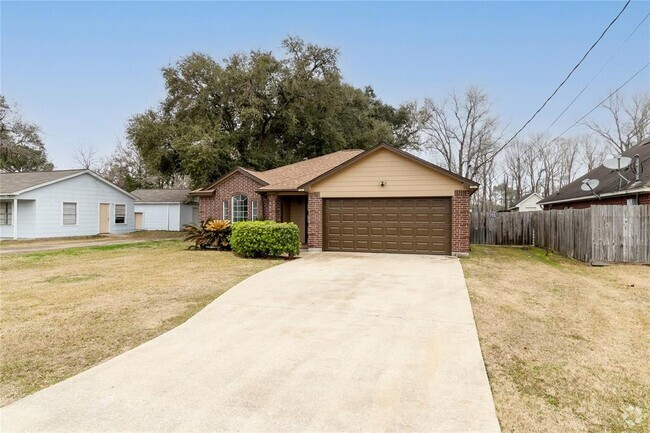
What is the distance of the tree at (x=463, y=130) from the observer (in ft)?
111

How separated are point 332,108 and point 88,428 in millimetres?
25334

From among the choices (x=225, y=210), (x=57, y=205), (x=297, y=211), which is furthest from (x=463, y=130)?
(x=57, y=205)

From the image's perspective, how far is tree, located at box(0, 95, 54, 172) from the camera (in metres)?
34.5

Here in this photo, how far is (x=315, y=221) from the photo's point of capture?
46.7 feet

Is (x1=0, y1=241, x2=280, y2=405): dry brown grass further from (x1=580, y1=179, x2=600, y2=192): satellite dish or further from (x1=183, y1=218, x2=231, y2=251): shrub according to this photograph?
(x1=580, y1=179, x2=600, y2=192): satellite dish

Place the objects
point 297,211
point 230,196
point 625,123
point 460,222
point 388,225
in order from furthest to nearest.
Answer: point 625,123 < point 230,196 < point 297,211 < point 388,225 < point 460,222

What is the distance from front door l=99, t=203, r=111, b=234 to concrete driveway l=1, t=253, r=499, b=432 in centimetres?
2124

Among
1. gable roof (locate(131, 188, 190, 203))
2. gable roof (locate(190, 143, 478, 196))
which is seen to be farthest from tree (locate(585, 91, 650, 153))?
gable roof (locate(131, 188, 190, 203))

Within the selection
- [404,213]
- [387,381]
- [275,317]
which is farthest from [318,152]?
[387,381]

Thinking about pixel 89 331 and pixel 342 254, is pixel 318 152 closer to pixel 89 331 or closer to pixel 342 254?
pixel 342 254

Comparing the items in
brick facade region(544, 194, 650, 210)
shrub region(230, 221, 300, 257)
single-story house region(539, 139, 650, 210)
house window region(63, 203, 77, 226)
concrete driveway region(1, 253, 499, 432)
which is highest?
single-story house region(539, 139, 650, 210)

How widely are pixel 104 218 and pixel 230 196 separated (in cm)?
1143

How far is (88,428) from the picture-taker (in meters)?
2.65

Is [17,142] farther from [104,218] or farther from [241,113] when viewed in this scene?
[241,113]
